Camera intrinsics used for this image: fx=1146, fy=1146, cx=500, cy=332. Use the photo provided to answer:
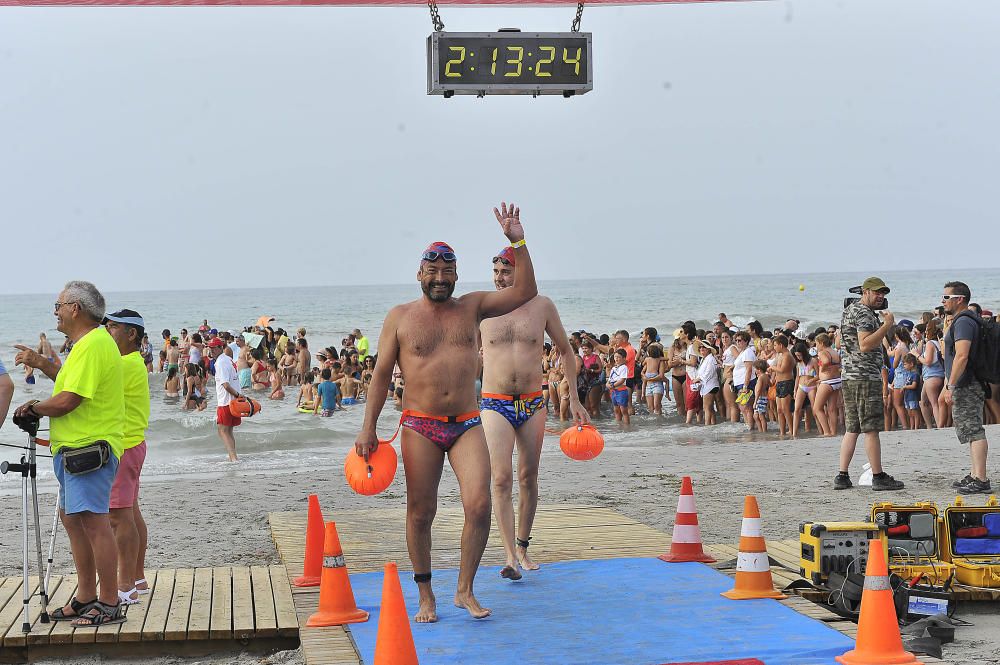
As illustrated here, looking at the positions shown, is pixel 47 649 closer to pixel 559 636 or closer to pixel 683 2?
pixel 559 636

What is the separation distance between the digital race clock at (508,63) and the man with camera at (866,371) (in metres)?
3.89

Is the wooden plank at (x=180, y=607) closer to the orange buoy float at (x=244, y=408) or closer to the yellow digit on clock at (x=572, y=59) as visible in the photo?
the yellow digit on clock at (x=572, y=59)

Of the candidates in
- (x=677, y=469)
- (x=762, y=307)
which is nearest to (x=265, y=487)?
(x=677, y=469)

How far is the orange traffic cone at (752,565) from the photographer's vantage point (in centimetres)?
662

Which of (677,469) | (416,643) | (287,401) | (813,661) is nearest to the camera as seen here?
(813,661)

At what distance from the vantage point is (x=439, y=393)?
621 centimetres

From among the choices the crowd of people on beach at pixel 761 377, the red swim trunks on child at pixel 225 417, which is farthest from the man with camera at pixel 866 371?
the red swim trunks on child at pixel 225 417

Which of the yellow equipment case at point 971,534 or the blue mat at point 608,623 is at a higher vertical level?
the yellow equipment case at point 971,534

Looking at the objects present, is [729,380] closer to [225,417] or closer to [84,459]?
[225,417]

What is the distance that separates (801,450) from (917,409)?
2624 mm

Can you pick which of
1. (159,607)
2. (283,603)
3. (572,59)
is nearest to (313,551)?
(283,603)

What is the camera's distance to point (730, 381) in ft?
63.4

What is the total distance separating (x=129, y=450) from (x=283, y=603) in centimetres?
131

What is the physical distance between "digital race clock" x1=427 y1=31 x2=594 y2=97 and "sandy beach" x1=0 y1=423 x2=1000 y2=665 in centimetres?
344
